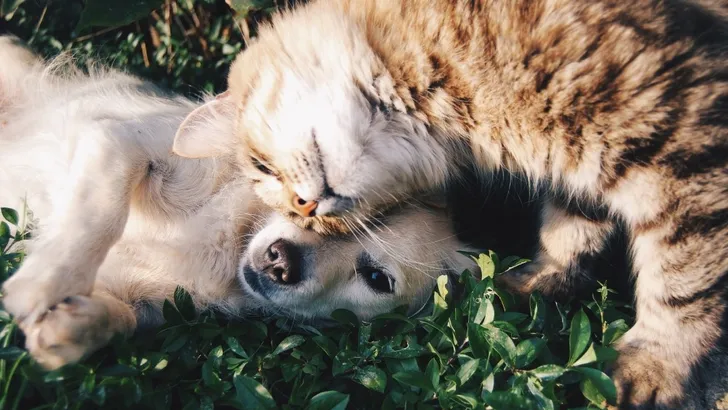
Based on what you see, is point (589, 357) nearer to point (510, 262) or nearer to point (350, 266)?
point (510, 262)

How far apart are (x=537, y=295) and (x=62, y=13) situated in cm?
337

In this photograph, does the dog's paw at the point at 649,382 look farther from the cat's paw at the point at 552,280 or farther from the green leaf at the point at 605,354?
the cat's paw at the point at 552,280

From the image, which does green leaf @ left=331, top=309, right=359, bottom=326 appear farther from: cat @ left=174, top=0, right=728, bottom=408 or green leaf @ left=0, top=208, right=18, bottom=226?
green leaf @ left=0, top=208, right=18, bottom=226

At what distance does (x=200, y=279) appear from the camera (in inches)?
107

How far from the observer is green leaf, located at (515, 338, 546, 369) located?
2.00m

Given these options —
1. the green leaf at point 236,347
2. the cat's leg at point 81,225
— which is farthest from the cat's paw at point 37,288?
the green leaf at point 236,347

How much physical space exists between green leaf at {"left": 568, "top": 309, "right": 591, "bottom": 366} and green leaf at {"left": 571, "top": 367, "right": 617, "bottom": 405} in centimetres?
4

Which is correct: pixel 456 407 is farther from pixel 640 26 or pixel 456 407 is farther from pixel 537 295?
pixel 640 26

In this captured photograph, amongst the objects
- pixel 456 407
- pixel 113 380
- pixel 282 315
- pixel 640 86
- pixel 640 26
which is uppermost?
pixel 640 26

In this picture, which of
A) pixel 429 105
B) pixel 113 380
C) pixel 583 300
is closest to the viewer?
pixel 113 380

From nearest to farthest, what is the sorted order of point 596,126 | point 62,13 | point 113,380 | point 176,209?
point 113,380 → point 596,126 → point 176,209 → point 62,13

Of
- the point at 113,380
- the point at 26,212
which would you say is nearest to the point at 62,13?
the point at 26,212

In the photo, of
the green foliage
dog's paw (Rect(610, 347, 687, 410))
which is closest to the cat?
dog's paw (Rect(610, 347, 687, 410))

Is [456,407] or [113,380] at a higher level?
[113,380]
